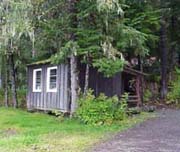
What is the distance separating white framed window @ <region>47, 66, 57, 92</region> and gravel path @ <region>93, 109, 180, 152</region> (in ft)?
21.5

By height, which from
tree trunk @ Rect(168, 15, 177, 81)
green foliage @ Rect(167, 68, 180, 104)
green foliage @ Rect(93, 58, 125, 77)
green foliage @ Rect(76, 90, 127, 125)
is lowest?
green foliage @ Rect(76, 90, 127, 125)

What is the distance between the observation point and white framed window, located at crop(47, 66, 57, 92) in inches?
786

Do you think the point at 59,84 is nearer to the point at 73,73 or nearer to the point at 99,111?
the point at 73,73

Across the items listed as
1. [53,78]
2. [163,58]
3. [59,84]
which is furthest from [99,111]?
[163,58]

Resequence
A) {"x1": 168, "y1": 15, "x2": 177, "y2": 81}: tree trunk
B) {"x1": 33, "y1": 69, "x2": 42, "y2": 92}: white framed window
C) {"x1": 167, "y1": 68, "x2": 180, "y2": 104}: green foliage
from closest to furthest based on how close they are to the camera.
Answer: {"x1": 33, "y1": 69, "x2": 42, "y2": 92}: white framed window, {"x1": 167, "y1": 68, "x2": 180, "y2": 104}: green foliage, {"x1": 168, "y1": 15, "x2": 177, "y2": 81}: tree trunk

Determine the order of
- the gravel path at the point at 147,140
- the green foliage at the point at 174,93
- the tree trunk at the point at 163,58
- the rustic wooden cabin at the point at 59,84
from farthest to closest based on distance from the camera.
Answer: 1. the tree trunk at the point at 163,58
2. the green foliage at the point at 174,93
3. the rustic wooden cabin at the point at 59,84
4. the gravel path at the point at 147,140

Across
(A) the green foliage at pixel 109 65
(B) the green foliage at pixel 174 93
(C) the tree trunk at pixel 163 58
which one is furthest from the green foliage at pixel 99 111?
(C) the tree trunk at pixel 163 58

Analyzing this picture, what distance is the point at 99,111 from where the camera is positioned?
1523cm

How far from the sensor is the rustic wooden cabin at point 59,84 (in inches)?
744

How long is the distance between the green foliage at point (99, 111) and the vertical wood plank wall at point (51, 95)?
10.1ft

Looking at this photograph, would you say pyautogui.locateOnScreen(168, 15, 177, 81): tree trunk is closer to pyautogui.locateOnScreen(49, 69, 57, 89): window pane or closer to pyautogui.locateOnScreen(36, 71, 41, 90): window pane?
pyautogui.locateOnScreen(36, 71, 41, 90): window pane

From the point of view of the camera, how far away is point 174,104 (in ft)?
81.5

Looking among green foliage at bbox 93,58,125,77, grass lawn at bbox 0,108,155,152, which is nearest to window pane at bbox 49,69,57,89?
grass lawn at bbox 0,108,155,152

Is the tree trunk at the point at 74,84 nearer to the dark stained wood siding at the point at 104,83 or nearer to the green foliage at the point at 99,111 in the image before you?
the green foliage at the point at 99,111
